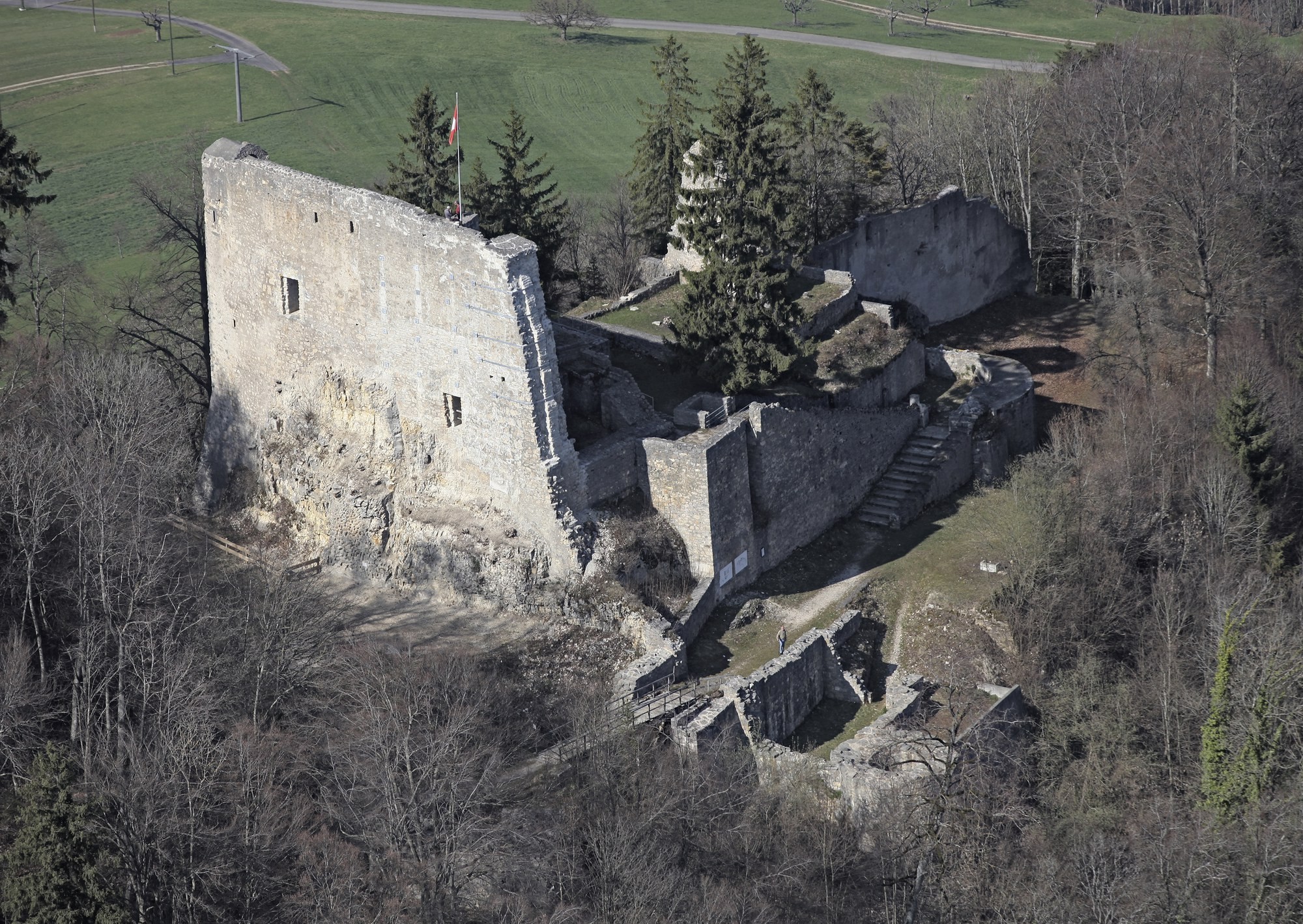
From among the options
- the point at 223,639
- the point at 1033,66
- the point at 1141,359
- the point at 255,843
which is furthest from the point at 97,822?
the point at 1033,66

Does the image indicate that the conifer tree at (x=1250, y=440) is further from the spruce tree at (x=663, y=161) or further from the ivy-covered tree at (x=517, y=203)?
the ivy-covered tree at (x=517, y=203)

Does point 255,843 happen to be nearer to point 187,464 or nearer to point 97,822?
point 97,822

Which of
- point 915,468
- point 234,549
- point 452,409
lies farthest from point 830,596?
point 234,549

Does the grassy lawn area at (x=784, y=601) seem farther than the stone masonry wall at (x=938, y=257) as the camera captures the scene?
No

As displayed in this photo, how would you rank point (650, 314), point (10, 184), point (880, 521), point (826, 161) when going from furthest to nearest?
1. point (826, 161)
2. point (650, 314)
3. point (880, 521)
4. point (10, 184)

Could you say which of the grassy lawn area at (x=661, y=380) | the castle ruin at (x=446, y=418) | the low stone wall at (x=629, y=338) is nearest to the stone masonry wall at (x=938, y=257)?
the low stone wall at (x=629, y=338)

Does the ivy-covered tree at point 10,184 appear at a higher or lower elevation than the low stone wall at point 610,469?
higher

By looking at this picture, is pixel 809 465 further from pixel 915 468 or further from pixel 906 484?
pixel 915 468
